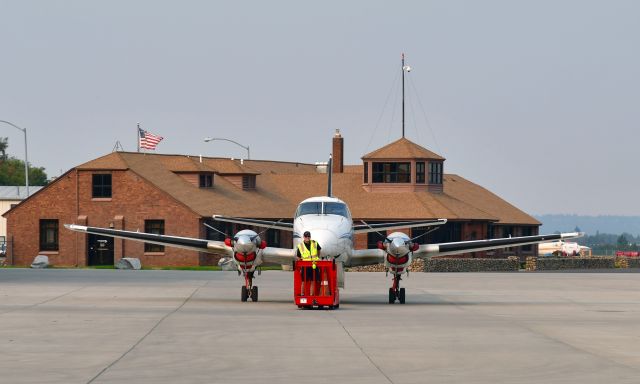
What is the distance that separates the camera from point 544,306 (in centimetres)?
3912

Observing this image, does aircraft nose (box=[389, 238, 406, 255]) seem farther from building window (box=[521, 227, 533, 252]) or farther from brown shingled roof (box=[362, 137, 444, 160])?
building window (box=[521, 227, 533, 252])

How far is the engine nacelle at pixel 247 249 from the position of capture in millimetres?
38250

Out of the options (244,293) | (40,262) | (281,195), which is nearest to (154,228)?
(40,262)

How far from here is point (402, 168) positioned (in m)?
91.4

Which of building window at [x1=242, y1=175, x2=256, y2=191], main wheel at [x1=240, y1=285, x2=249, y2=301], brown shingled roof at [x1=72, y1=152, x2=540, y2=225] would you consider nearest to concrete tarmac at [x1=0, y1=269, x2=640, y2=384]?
main wheel at [x1=240, y1=285, x2=249, y2=301]

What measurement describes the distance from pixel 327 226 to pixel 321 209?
4.93ft

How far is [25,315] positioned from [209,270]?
47.1m

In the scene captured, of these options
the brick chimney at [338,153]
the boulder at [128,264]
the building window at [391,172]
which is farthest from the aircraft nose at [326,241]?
the brick chimney at [338,153]

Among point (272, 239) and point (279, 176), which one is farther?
point (279, 176)

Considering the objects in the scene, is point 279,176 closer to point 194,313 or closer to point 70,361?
point 194,313

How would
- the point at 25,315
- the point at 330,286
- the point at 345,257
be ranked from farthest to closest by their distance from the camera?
the point at 345,257 → the point at 330,286 → the point at 25,315

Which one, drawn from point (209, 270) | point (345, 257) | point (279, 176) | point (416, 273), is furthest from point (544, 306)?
point (279, 176)

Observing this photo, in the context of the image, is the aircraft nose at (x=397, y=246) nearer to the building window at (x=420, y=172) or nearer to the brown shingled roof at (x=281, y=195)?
the brown shingled roof at (x=281, y=195)

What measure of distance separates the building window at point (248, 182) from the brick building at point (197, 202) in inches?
3.0
